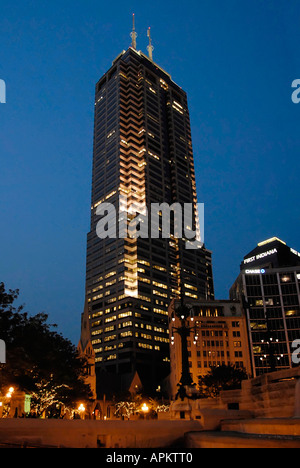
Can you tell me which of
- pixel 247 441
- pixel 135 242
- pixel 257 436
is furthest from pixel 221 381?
pixel 135 242

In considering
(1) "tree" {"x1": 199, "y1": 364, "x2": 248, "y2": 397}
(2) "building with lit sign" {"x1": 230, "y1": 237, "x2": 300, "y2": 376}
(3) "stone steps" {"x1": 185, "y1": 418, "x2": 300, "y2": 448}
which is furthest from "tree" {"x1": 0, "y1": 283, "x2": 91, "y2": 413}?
(2) "building with lit sign" {"x1": 230, "y1": 237, "x2": 300, "y2": 376}

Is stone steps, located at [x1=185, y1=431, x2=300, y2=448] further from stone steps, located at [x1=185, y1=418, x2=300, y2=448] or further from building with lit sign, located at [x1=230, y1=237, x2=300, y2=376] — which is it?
building with lit sign, located at [x1=230, y1=237, x2=300, y2=376]

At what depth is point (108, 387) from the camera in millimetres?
122250

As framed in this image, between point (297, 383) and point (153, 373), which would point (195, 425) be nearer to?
point (297, 383)

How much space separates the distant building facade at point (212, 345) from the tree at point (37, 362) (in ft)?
234

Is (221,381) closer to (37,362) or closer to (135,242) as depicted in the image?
(37,362)

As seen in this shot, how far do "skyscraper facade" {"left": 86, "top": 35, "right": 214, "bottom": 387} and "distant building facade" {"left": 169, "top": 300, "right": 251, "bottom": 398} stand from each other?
19.3m

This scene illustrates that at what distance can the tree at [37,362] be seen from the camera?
2858cm

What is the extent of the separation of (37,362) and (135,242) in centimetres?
12127

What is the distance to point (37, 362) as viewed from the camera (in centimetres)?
3497

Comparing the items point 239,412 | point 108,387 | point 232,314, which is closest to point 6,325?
point 239,412

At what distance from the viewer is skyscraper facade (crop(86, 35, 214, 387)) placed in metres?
143

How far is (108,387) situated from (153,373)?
22785mm

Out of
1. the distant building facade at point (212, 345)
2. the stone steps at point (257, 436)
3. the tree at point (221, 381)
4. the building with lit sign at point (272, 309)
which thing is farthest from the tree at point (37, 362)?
the building with lit sign at point (272, 309)
